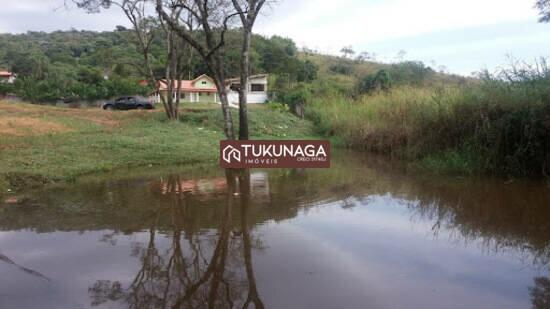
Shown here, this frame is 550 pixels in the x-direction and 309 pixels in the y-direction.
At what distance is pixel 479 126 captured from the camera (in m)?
9.84

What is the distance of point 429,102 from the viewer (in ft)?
40.3

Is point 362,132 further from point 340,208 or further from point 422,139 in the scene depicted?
point 340,208

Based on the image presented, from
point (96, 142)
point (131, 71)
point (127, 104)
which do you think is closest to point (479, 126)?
point (96, 142)

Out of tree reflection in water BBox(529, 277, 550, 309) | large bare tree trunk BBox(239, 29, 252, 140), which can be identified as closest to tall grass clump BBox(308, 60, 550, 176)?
large bare tree trunk BBox(239, 29, 252, 140)

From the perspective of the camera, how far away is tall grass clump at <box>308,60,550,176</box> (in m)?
8.79

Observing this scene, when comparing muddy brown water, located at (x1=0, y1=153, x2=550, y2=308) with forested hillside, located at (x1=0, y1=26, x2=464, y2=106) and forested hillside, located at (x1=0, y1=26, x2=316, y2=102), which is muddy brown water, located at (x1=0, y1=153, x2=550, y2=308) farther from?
forested hillside, located at (x1=0, y1=26, x2=316, y2=102)

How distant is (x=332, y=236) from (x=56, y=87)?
119 feet

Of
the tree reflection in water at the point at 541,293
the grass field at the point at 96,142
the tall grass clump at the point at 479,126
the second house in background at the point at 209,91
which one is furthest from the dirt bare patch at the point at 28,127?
the second house in background at the point at 209,91

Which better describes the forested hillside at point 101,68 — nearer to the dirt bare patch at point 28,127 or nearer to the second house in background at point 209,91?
the second house in background at point 209,91

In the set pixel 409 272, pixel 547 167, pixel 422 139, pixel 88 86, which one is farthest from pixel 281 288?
pixel 88 86

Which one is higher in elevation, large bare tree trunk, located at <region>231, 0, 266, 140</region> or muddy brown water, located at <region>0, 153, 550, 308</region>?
large bare tree trunk, located at <region>231, 0, 266, 140</region>

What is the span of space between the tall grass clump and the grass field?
5615 millimetres

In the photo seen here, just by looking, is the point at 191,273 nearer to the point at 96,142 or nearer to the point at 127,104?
the point at 96,142

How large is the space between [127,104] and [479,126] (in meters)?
26.0
